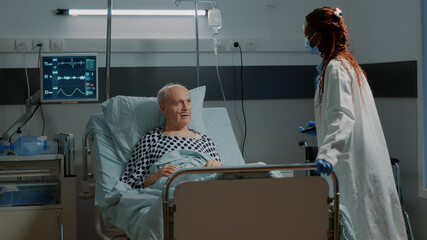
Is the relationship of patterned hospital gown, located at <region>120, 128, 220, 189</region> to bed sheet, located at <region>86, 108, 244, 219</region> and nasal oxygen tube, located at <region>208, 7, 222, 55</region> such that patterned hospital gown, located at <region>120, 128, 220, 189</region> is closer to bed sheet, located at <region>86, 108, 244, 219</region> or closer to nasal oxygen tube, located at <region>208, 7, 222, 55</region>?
bed sheet, located at <region>86, 108, 244, 219</region>

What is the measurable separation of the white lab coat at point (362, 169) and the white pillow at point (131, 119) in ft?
3.94

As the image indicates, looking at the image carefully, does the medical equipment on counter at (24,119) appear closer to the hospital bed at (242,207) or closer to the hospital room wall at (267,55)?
the hospital room wall at (267,55)

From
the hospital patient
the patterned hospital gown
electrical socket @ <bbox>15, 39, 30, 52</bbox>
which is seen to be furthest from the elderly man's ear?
electrical socket @ <bbox>15, 39, 30, 52</bbox>

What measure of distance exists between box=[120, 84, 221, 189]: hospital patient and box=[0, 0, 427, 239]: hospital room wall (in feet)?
3.05

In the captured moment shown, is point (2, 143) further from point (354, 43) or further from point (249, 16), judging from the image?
point (354, 43)

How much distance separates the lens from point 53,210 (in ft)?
11.1

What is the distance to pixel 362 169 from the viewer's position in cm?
249

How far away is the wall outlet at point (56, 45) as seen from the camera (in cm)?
398

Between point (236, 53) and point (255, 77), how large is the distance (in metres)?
0.23

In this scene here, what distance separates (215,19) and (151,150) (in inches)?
47.5

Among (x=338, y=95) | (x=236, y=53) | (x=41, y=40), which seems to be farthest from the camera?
(x=236, y=53)

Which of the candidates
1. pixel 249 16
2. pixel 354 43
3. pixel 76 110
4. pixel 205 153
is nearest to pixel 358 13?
pixel 354 43

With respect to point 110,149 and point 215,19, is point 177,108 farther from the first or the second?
point 215,19

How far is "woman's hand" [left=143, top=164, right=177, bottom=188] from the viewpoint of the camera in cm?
286
